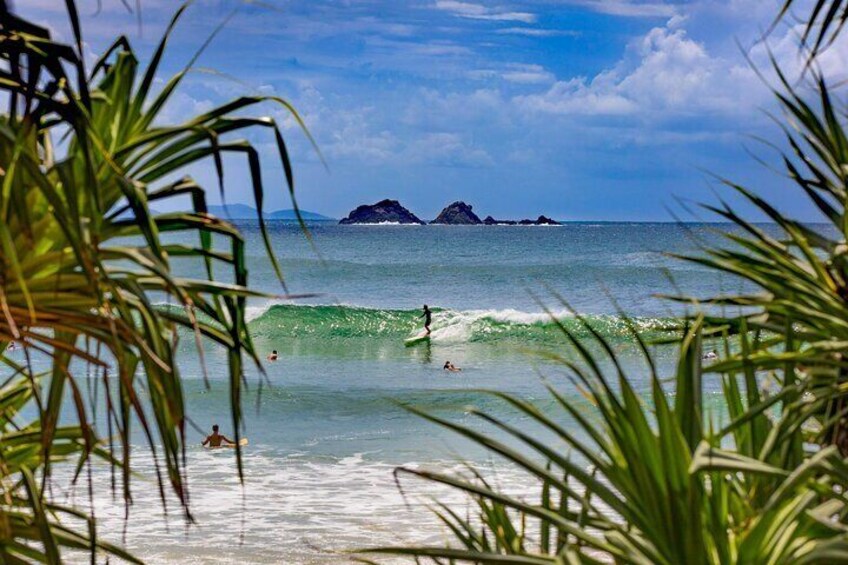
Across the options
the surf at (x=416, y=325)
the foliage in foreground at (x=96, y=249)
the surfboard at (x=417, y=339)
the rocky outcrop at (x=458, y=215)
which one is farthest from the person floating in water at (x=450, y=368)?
the rocky outcrop at (x=458, y=215)

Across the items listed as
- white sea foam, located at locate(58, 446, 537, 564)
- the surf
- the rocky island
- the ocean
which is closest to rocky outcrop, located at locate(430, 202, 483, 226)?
the rocky island

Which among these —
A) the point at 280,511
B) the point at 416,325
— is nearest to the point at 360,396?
the point at 280,511

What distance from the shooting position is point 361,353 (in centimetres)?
3192

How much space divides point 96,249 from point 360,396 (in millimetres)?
20204

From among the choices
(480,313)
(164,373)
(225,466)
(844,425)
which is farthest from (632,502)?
(480,313)

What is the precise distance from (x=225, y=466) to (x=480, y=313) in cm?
2524

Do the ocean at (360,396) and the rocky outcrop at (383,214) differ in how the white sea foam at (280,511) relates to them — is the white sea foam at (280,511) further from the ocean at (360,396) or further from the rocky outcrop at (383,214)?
the rocky outcrop at (383,214)

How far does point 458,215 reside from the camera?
140 metres

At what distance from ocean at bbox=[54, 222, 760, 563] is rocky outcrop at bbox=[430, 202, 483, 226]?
76878mm

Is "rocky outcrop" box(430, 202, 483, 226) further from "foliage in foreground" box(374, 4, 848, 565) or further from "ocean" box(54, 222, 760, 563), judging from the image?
"foliage in foreground" box(374, 4, 848, 565)

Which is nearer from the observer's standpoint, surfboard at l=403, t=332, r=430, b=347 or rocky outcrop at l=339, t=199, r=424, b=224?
surfboard at l=403, t=332, r=430, b=347

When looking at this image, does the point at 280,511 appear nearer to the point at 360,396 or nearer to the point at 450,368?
the point at 360,396

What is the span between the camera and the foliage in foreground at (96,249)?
7.77 ft

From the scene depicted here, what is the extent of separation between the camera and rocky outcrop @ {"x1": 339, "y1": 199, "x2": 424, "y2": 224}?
140 metres
